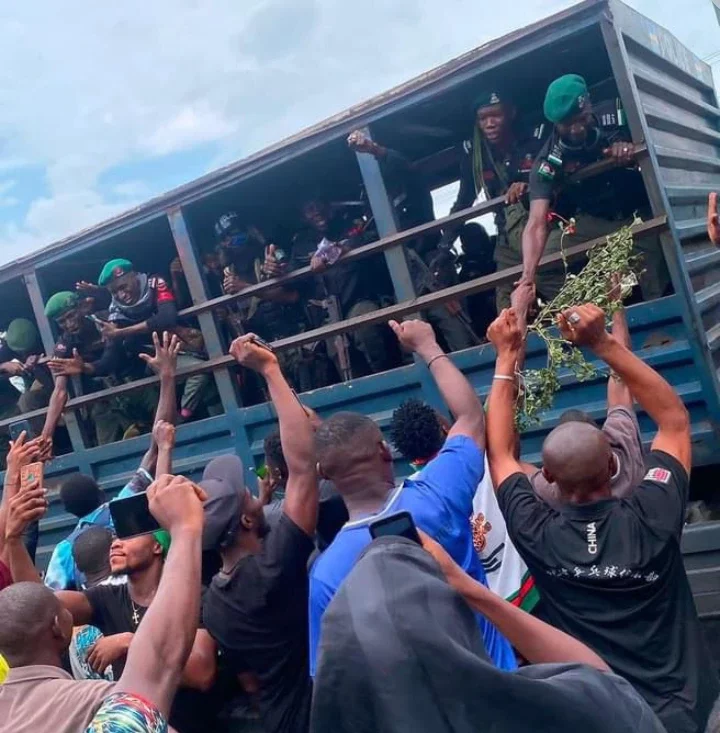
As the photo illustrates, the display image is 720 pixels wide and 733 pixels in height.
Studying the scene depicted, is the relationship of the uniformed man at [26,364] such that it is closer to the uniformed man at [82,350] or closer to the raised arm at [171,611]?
the uniformed man at [82,350]

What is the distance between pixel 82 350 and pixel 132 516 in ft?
10.4

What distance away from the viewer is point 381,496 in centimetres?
207

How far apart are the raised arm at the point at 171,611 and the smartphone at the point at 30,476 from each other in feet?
2.79

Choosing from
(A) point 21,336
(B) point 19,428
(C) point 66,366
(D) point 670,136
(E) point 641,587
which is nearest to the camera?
(E) point 641,587

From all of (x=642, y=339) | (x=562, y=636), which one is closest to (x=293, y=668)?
(x=562, y=636)

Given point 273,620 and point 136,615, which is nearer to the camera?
point 273,620

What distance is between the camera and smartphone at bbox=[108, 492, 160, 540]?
90.0 inches

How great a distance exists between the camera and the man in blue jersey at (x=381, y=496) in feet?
6.40

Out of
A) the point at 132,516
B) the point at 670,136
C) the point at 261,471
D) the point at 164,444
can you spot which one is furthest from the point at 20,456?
the point at 670,136

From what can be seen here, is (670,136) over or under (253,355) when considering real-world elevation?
over

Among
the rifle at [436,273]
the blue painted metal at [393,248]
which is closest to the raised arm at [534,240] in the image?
the blue painted metal at [393,248]

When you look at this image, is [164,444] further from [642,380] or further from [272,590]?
[642,380]

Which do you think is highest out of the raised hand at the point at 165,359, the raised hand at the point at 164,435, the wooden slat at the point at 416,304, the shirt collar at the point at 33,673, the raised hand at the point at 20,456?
the raised hand at the point at 165,359

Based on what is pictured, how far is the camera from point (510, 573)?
269cm
